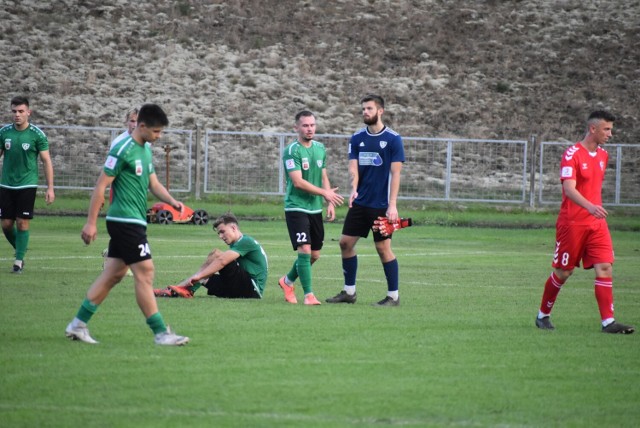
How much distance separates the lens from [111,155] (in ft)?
33.1

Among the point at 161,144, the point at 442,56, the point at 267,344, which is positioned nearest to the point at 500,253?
the point at 267,344

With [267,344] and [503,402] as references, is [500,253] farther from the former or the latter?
[503,402]

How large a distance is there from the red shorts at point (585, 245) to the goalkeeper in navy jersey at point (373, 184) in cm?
246

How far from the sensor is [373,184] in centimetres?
1400

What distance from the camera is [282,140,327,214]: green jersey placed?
1399 centimetres

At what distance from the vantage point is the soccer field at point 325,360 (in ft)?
25.0

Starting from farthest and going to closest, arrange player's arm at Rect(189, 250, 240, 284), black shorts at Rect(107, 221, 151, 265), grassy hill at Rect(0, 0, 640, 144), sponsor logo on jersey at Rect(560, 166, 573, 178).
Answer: grassy hill at Rect(0, 0, 640, 144)
player's arm at Rect(189, 250, 240, 284)
sponsor logo on jersey at Rect(560, 166, 573, 178)
black shorts at Rect(107, 221, 151, 265)

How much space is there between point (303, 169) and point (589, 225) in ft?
12.3

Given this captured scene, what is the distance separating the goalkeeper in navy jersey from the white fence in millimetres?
22470

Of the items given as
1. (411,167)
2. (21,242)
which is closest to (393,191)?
(21,242)

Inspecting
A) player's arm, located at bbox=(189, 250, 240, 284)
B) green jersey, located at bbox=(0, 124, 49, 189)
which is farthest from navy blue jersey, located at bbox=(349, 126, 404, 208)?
green jersey, located at bbox=(0, 124, 49, 189)

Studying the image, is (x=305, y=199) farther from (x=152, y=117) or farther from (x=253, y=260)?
(x=152, y=117)

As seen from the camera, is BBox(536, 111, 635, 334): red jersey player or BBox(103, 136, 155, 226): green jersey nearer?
BBox(103, 136, 155, 226): green jersey

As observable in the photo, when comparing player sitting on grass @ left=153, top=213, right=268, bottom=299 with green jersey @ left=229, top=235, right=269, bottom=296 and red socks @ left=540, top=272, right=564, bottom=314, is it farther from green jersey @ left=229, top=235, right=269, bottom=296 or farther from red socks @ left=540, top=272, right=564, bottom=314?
red socks @ left=540, top=272, right=564, bottom=314
